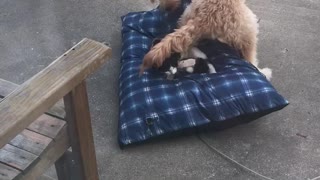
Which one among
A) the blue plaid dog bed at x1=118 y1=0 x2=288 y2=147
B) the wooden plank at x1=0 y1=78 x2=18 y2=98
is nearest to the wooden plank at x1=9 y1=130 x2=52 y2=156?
the wooden plank at x1=0 y1=78 x2=18 y2=98

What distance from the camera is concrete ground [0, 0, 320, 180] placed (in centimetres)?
258

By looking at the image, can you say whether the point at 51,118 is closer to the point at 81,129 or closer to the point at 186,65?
the point at 81,129

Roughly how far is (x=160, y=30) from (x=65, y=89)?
1930mm

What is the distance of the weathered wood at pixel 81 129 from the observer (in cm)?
174

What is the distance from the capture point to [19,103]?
1.47 m

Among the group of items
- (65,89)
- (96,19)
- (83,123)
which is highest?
(65,89)

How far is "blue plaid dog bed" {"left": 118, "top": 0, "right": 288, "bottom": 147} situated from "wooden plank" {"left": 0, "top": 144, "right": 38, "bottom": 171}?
0.93 metres

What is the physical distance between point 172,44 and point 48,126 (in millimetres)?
1169

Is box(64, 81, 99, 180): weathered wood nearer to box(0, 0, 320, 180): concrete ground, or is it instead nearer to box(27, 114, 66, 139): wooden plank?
box(27, 114, 66, 139): wooden plank

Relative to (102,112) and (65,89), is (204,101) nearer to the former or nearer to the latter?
(102,112)

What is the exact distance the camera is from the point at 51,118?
1922 mm

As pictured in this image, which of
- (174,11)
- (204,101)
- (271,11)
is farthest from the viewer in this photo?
(271,11)

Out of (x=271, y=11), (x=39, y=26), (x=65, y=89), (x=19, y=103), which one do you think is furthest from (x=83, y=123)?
(x=271, y=11)

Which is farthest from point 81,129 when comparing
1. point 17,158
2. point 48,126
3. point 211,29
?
point 211,29
